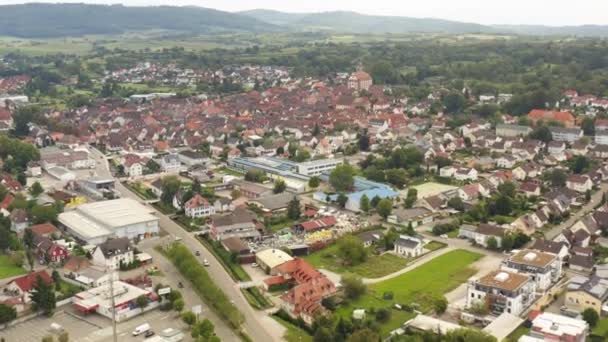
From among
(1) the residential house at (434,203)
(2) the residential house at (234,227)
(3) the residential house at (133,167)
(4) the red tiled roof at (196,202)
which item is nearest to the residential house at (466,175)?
(1) the residential house at (434,203)

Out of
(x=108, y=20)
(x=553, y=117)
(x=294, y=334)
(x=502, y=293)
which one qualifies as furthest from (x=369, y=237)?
(x=108, y=20)

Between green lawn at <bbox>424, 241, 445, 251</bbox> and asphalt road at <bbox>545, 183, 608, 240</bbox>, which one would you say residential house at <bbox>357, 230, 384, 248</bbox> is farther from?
asphalt road at <bbox>545, 183, 608, 240</bbox>

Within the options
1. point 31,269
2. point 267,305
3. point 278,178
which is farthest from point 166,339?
point 278,178

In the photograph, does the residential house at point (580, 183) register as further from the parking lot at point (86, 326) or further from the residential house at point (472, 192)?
the parking lot at point (86, 326)

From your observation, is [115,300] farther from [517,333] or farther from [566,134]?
[566,134]

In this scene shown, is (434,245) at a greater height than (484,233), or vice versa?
(484,233)

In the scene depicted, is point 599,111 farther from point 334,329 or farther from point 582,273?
point 334,329
